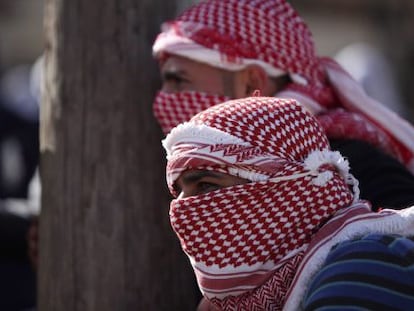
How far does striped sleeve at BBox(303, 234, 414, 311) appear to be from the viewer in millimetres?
3092

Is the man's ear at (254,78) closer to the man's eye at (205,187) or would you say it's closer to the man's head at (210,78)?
the man's head at (210,78)

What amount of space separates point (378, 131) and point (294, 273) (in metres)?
1.43

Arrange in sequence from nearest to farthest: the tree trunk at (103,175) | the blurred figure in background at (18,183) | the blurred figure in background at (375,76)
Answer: the tree trunk at (103,175) → the blurred figure in background at (18,183) → the blurred figure in background at (375,76)

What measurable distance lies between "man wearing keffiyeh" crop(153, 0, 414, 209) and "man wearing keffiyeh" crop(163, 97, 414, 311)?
0.95 metres

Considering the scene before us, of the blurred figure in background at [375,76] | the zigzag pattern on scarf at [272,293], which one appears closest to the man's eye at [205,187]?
the zigzag pattern on scarf at [272,293]

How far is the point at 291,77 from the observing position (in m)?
4.66

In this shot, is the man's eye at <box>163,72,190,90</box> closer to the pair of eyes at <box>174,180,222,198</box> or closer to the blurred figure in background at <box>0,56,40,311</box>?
the pair of eyes at <box>174,180,222,198</box>

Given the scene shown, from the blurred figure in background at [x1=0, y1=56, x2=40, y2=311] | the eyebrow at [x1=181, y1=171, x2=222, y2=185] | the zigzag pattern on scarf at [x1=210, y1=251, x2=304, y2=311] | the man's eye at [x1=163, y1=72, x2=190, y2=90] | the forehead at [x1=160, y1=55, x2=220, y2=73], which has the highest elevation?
the forehead at [x1=160, y1=55, x2=220, y2=73]

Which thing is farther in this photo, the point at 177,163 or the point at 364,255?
the point at 177,163

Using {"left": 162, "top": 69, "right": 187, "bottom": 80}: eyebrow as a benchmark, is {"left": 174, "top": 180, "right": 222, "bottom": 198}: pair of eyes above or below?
below

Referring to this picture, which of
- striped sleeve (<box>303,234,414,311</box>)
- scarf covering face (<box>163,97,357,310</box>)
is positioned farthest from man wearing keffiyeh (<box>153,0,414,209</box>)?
striped sleeve (<box>303,234,414,311</box>)

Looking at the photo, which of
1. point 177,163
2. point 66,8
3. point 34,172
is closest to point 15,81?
point 34,172

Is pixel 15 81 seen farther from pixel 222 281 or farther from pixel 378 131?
pixel 222 281

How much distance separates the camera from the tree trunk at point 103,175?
4.37 m
